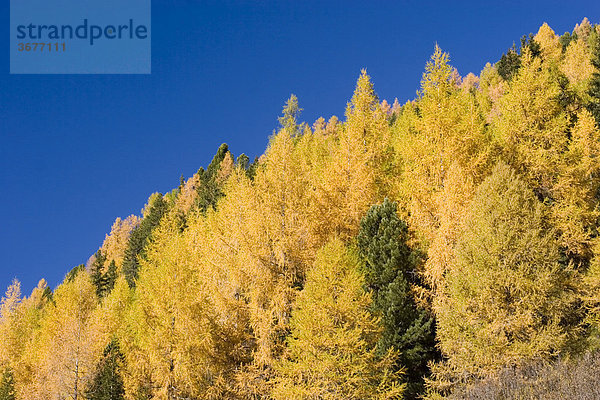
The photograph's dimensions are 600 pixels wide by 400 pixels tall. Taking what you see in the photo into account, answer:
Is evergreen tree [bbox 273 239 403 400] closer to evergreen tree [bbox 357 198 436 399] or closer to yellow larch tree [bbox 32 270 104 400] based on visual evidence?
evergreen tree [bbox 357 198 436 399]

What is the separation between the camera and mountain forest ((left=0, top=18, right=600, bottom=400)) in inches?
574

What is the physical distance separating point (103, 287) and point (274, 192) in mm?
38433

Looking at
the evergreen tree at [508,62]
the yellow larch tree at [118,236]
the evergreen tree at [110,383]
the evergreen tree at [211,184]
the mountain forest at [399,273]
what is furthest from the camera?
the yellow larch tree at [118,236]

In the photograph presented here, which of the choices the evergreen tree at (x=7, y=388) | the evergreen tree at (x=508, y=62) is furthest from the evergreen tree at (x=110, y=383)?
the evergreen tree at (x=508, y=62)

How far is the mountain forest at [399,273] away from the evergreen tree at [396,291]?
0.19 ft

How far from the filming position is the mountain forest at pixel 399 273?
14.6 meters

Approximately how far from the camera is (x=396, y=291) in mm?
17188

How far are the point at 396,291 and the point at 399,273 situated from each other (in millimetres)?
672

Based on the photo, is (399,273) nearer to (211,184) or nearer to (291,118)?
(291,118)

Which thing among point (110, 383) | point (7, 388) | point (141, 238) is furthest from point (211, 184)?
point (110, 383)

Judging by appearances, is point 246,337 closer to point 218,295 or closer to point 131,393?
point 218,295

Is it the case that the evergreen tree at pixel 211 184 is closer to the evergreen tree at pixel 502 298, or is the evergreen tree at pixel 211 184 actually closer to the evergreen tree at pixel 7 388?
the evergreen tree at pixel 7 388

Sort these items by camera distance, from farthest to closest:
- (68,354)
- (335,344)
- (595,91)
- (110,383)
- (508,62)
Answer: (508,62), (595,91), (68,354), (110,383), (335,344)

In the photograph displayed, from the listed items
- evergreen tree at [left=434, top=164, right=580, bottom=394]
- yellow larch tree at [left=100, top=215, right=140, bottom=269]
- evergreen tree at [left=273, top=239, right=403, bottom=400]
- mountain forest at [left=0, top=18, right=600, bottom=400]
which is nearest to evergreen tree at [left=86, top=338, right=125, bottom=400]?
mountain forest at [left=0, top=18, right=600, bottom=400]
